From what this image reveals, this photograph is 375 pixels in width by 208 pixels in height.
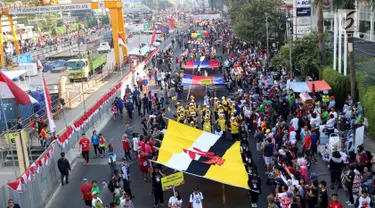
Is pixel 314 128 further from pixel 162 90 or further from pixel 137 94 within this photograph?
pixel 162 90

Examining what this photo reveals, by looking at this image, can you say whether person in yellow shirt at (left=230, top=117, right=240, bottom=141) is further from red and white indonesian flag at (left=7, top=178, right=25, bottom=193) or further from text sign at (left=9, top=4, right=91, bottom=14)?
text sign at (left=9, top=4, right=91, bottom=14)

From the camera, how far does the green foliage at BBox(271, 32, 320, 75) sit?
29.1 metres

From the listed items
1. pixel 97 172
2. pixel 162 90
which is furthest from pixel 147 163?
pixel 162 90

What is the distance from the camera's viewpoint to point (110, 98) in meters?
26.5

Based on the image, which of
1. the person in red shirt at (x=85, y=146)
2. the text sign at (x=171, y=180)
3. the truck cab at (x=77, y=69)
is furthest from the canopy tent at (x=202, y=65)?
the text sign at (x=171, y=180)

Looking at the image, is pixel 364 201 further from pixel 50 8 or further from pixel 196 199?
pixel 50 8

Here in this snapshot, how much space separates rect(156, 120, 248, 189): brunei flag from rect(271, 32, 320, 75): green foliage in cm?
1574

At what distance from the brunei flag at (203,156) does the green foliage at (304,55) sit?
15.7 m

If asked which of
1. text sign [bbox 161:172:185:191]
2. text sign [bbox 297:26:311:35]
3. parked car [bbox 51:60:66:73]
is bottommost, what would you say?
text sign [bbox 161:172:185:191]

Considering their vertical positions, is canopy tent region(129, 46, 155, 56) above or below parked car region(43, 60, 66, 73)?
above

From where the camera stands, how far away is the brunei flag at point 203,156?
523 inches

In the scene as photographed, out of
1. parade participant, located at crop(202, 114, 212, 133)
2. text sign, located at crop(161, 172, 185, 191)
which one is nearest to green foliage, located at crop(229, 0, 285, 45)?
parade participant, located at crop(202, 114, 212, 133)

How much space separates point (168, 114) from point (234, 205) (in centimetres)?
1263

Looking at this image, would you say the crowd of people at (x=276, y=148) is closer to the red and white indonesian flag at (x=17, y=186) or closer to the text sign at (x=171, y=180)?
the text sign at (x=171, y=180)
